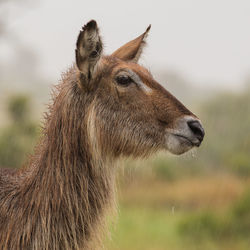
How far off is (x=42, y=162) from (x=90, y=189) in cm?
53

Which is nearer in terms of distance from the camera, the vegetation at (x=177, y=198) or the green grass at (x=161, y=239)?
the green grass at (x=161, y=239)

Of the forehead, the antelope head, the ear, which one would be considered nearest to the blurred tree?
the ear

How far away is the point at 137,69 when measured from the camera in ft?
17.2

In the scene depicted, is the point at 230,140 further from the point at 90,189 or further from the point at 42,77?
the point at 42,77

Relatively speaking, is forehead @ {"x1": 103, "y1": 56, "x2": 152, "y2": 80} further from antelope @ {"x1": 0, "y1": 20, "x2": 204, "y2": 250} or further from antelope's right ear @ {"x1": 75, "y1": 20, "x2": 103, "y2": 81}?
antelope's right ear @ {"x1": 75, "y1": 20, "x2": 103, "y2": 81}

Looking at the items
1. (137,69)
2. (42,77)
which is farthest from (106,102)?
(42,77)

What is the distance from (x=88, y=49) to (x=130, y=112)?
738 millimetres

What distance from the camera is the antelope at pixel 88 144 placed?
4844 millimetres

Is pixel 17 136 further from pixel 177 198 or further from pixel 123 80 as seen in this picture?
pixel 123 80

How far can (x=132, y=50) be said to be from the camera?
574 cm

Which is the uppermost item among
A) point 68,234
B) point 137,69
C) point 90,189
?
point 137,69

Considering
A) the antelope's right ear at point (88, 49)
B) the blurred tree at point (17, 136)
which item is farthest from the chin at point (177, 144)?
the blurred tree at point (17, 136)

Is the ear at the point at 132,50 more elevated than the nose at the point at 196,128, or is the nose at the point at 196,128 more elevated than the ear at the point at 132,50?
the ear at the point at 132,50

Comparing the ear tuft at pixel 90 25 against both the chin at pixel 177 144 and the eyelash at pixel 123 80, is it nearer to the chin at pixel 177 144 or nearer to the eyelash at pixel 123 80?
the eyelash at pixel 123 80
